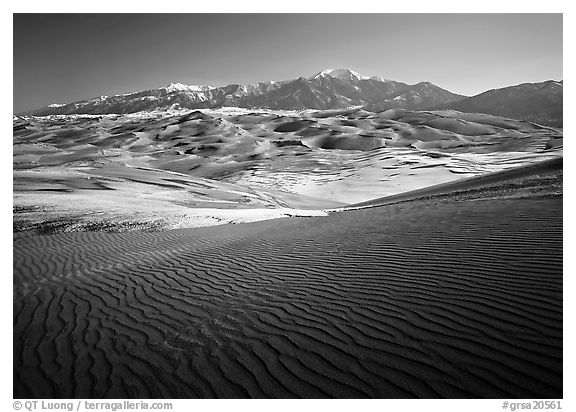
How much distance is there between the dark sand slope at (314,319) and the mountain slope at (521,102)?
158440mm

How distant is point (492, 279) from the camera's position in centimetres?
493

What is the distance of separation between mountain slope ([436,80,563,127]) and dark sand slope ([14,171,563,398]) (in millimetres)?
158440

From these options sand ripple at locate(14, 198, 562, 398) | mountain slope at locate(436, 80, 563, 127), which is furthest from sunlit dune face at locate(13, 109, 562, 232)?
mountain slope at locate(436, 80, 563, 127)

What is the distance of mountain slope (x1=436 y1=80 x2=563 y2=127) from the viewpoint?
148 m

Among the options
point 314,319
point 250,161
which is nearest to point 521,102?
point 250,161

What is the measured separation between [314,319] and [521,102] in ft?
648

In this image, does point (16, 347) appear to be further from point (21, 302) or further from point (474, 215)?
point (474, 215)

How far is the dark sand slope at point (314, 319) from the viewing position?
3.38 m

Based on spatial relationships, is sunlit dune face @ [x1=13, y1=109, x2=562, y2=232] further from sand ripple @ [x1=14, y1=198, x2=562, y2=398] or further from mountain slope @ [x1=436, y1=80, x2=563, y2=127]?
mountain slope @ [x1=436, y1=80, x2=563, y2=127]

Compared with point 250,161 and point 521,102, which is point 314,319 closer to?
point 250,161

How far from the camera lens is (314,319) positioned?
4.59 m

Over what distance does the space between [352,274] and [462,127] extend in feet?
292
